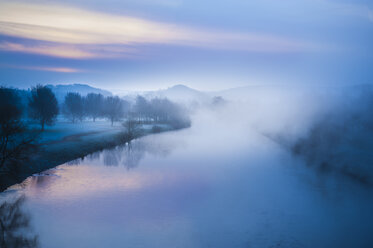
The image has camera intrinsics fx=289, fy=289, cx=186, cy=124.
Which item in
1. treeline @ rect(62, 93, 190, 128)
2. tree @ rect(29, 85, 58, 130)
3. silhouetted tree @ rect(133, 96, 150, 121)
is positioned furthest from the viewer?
silhouetted tree @ rect(133, 96, 150, 121)

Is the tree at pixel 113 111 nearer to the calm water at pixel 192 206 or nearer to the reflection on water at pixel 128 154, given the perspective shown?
the reflection on water at pixel 128 154

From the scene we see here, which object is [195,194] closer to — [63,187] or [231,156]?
[63,187]

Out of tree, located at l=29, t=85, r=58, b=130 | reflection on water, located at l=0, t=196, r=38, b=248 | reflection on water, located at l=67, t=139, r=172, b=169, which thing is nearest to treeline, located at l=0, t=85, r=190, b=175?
tree, located at l=29, t=85, r=58, b=130

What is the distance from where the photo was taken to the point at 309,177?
32.8 m

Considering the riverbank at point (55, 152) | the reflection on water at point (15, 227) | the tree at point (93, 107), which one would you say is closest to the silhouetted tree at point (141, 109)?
the tree at point (93, 107)

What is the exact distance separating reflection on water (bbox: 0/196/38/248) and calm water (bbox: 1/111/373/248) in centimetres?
59

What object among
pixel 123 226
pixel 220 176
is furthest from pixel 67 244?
pixel 220 176

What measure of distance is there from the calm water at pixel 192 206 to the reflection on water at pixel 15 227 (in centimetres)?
59

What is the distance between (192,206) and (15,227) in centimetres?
1227

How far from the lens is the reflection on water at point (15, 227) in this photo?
16.5 metres

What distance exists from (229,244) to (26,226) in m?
12.9

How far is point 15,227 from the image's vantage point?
18344mm

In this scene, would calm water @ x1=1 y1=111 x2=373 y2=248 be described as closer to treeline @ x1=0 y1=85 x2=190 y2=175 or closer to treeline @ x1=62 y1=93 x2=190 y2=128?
treeline @ x1=0 y1=85 x2=190 y2=175

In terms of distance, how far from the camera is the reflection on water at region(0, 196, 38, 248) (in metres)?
16.5
